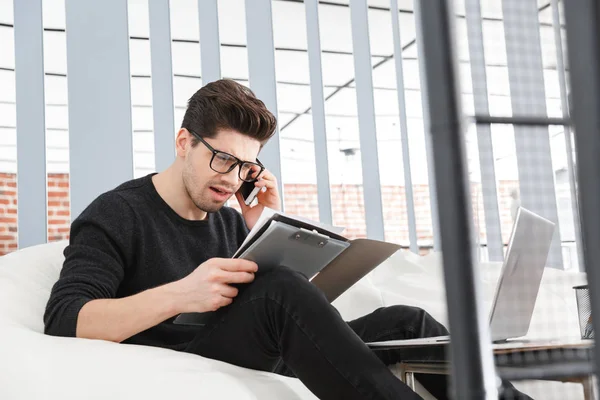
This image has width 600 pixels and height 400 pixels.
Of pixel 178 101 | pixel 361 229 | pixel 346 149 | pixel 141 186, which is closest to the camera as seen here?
pixel 141 186

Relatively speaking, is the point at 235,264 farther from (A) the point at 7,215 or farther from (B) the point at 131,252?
(A) the point at 7,215

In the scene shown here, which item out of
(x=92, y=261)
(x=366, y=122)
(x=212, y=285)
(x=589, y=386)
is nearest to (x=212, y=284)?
(x=212, y=285)

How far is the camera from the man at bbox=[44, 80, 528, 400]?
1.04 m

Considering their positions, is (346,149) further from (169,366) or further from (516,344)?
(516,344)

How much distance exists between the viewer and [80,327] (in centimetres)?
113

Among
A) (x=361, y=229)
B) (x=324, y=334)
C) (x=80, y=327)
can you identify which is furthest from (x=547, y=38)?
(x=361, y=229)

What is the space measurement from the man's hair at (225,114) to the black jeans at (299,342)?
0.41 m

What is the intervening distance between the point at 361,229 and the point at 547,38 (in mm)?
5763

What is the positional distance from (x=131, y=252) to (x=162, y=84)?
0.82m

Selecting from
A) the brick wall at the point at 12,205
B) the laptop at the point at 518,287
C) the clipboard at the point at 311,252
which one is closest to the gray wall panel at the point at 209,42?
the clipboard at the point at 311,252

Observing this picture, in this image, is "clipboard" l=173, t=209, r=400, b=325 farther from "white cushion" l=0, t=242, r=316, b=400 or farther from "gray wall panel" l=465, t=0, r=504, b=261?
"gray wall panel" l=465, t=0, r=504, b=261

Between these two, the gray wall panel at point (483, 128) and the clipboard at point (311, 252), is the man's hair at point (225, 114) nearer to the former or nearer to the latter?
the clipboard at point (311, 252)

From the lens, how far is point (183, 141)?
1.48 m

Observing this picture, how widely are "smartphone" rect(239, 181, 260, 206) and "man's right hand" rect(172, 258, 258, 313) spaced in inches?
20.6
